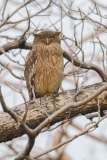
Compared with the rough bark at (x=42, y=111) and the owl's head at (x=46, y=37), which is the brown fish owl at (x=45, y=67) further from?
the rough bark at (x=42, y=111)

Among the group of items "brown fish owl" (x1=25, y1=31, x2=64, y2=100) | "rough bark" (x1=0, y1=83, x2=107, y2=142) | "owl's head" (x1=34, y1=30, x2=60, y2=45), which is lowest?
"rough bark" (x1=0, y1=83, x2=107, y2=142)

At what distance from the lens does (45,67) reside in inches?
206

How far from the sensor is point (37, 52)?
211 inches

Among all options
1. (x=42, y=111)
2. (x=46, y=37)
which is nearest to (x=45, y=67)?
(x=46, y=37)

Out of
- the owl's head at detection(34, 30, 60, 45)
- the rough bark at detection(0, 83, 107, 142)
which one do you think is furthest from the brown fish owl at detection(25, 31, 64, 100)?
the rough bark at detection(0, 83, 107, 142)

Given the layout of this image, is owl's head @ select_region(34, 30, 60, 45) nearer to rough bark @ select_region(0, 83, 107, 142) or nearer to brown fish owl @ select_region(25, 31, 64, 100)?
brown fish owl @ select_region(25, 31, 64, 100)

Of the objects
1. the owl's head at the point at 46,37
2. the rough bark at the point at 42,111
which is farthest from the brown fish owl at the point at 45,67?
the rough bark at the point at 42,111

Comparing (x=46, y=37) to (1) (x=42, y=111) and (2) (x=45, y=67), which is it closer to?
(2) (x=45, y=67)

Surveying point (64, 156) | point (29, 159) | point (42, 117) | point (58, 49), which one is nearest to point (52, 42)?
point (58, 49)

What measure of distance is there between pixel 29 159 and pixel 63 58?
1993 millimetres

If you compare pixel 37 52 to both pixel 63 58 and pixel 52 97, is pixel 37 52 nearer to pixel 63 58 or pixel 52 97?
pixel 63 58

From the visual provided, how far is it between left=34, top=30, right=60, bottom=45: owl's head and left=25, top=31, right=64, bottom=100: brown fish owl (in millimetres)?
12

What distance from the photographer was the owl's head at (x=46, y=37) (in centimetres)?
554

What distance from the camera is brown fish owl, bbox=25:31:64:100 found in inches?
206
